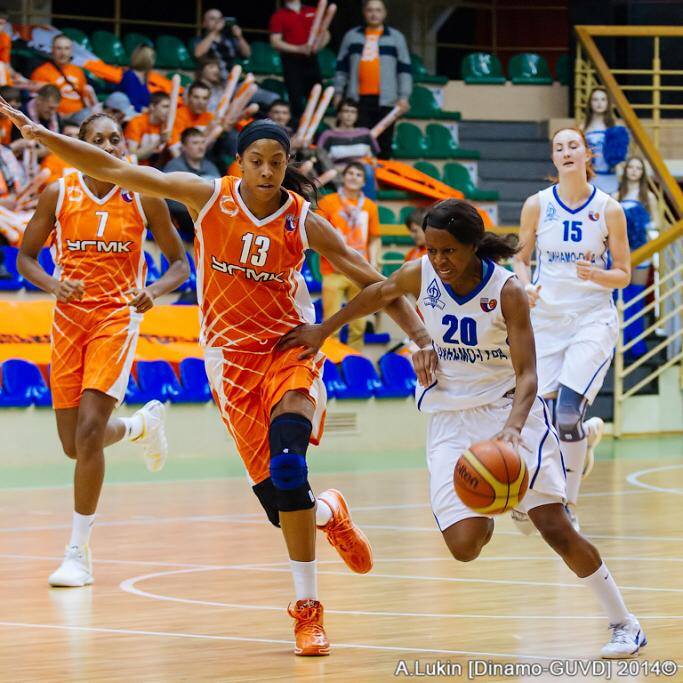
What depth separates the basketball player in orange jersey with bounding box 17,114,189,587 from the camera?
627cm

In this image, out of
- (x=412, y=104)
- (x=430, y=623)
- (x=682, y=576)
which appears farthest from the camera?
(x=412, y=104)

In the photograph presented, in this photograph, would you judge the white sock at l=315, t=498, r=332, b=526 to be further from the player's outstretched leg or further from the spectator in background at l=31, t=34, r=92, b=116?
the spectator in background at l=31, t=34, r=92, b=116

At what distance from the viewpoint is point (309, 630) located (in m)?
4.71

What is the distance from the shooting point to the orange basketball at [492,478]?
172 inches

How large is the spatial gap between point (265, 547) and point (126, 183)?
2951 millimetres

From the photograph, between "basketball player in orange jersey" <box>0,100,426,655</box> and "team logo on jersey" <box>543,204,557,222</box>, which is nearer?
"basketball player in orange jersey" <box>0,100,426,655</box>

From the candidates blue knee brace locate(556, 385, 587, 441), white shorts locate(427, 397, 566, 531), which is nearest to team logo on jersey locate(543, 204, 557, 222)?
blue knee brace locate(556, 385, 587, 441)

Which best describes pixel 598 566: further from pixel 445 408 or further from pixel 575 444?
pixel 575 444

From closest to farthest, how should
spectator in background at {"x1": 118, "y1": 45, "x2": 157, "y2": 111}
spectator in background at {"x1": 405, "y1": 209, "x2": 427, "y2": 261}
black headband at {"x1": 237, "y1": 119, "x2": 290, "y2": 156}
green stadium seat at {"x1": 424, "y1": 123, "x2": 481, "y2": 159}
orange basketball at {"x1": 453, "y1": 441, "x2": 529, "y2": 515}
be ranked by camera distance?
1. orange basketball at {"x1": 453, "y1": 441, "x2": 529, "y2": 515}
2. black headband at {"x1": 237, "y1": 119, "x2": 290, "y2": 156}
3. spectator in background at {"x1": 405, "y1": 209, "x2": 427, "y2": 261}
4. spectator in background at {"x1": 118, "y1": 45, "x2": 157, "y2": 111}
5. green stadium seat at {"x1": 424, "y1": 123, "x2": 481, "y2": 159}

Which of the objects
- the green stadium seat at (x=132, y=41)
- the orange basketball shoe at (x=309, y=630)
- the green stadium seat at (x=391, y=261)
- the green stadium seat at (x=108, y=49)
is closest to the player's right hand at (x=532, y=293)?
the orange basketball shoe at (x=309, y=630)

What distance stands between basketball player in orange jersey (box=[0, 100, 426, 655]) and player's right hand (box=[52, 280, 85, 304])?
44.0 inches

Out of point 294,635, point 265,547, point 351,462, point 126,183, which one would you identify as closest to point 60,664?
point 294,635

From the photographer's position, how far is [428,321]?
4875 mm

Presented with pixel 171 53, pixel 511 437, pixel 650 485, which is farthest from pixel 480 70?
pixel 511 437
